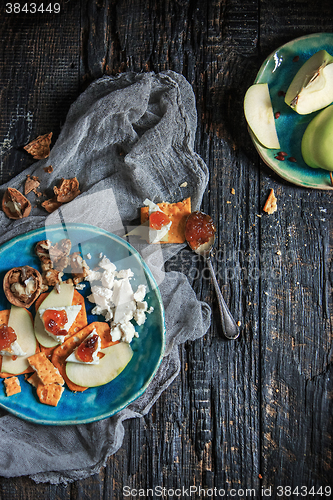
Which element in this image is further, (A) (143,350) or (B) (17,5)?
(B) (17,5)

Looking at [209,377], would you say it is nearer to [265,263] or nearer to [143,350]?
[143,350]

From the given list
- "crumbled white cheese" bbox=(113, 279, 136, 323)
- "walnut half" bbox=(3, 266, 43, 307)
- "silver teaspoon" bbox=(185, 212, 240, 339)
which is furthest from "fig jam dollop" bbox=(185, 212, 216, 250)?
"walnut half" bbox=(3, 266, 43, 307)

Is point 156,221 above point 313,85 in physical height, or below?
below

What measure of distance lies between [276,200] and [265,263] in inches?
→ 12.9

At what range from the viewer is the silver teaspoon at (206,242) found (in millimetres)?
1515

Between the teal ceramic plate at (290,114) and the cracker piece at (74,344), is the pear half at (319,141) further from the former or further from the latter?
the cracker piece at (74,344)

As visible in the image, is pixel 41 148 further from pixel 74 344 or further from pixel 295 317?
pixel 295 317

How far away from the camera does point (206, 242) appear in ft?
5.06

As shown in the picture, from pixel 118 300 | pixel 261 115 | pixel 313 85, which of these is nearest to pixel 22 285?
pixel 118 300

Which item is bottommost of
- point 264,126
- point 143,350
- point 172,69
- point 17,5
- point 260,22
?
point 143,350

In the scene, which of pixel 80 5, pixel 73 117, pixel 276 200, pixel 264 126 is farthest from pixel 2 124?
pixel 276 200

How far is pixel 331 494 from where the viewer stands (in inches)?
60.5

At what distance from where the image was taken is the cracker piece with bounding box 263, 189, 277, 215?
63.2 inches

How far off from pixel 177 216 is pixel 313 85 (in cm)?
87
